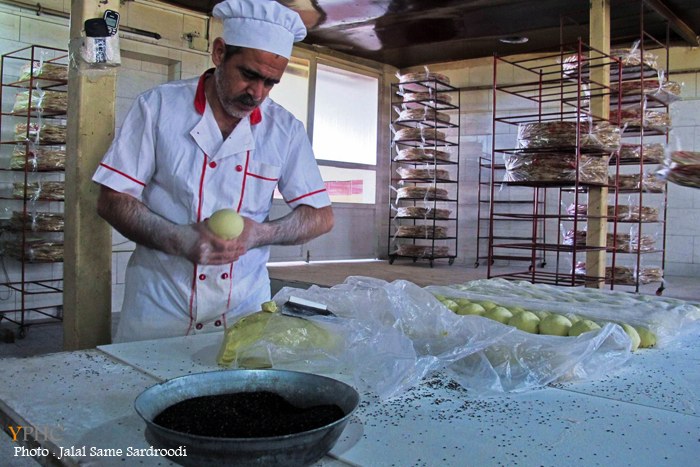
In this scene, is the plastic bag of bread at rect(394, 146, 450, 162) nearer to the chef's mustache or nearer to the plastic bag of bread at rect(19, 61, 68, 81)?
the plastic bag of bread at rect(19, 61, 68, 81)

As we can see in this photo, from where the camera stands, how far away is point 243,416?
2.95 feet

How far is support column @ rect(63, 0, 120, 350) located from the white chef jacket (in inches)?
8.3

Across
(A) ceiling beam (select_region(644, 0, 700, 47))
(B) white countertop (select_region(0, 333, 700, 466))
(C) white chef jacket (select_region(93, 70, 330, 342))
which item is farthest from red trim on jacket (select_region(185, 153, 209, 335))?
(A) ceiling beam (select_region(644, 0, 700, 47))

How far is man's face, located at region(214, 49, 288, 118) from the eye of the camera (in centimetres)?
177

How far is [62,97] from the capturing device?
16.9 ft

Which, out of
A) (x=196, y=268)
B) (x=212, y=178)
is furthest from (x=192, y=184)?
(x=196, y=268)

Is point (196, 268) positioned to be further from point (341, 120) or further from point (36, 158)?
point (341, 120)

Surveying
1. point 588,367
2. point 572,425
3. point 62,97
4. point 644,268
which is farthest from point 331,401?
point 644,268

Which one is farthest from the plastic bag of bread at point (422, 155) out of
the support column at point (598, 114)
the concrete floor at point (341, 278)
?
the support column at point (598, 114)

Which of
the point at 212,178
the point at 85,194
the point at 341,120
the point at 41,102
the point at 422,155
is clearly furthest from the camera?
the point at 341,120

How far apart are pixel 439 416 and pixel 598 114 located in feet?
17.4

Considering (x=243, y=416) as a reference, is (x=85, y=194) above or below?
above

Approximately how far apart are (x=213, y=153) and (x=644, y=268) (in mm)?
5556

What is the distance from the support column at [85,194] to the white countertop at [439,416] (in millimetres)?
616
